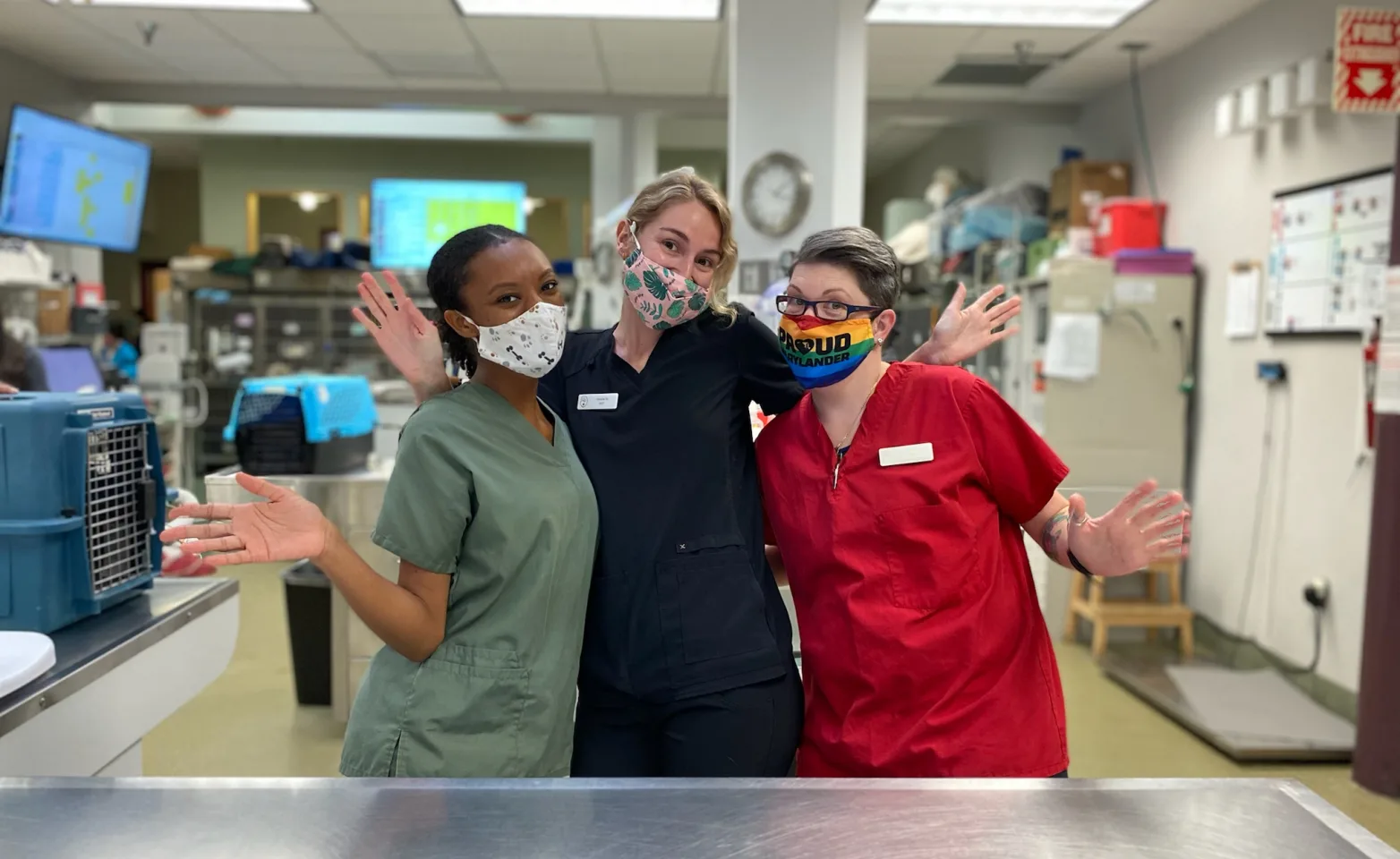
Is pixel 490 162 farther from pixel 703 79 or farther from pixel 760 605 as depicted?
pixel 760 605

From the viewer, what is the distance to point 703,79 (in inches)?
294

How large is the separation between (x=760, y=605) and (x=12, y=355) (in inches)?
170

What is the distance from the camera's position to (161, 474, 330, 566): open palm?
130cm

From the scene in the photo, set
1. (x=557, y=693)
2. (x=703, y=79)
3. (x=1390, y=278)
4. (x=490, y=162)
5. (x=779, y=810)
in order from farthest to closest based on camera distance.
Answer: (x=490, y=162), (x=703, y=79), (x=1390, y=278), (x=557, y=693), (x=779, y=810)

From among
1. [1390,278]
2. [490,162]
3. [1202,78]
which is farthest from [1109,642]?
[490,162]

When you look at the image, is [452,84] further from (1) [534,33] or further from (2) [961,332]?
(2) [961,332]

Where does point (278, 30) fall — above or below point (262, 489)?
above

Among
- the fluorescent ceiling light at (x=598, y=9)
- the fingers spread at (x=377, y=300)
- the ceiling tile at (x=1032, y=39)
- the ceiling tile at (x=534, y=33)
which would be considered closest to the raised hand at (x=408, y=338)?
the fingers spread at (x=377, y=300)

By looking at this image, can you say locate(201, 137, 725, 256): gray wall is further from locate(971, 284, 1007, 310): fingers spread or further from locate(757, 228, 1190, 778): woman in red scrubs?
locate(757, 228, 1190, 778): woman in red scrubs

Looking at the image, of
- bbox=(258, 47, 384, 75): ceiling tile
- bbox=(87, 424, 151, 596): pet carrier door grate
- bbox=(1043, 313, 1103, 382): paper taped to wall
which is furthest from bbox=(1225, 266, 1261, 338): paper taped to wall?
bbox=(258, 47, 384, 75): ceiling tile

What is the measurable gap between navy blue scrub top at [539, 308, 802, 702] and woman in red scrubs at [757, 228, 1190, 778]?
0.10 meters

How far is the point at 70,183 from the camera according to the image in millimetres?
6500

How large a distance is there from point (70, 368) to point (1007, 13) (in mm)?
6066

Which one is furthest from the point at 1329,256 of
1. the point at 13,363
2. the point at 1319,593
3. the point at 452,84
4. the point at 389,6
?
the point at 452,84
